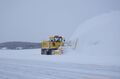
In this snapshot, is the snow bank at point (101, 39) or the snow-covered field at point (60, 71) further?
the snow bank at point (101, 39)

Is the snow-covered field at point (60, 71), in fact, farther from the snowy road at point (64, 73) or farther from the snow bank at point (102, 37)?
the snow bank at point (102, 37)

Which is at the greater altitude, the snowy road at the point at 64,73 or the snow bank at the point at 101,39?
the snow bank at the point at 101,39

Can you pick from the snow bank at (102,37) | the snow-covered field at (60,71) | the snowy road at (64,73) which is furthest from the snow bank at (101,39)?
the snowy road at (64,73)

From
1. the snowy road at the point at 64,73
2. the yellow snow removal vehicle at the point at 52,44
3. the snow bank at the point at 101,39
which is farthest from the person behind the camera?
the yellow snow removal vehicle at the point at 52,44

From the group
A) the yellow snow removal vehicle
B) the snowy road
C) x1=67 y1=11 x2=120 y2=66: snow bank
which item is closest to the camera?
the snowy road

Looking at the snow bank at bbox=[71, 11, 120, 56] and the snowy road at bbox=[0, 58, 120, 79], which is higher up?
the snow bank at bbox=[71, 11, 120, 56]

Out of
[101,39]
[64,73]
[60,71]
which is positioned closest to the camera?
[64,73]

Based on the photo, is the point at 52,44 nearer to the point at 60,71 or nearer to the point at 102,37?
the point at 102,37

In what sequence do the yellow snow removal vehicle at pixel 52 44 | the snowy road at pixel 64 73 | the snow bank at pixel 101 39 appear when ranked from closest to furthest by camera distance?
the snowy road at pixel 64 73, the snow bank at pixel 101 39, the yellow snow removal vehicle at pixel 52 44

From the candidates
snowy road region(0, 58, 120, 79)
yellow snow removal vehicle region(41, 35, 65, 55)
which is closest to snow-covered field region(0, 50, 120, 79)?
snowy road region(0, 58, 120, 79)

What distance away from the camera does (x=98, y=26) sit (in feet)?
105

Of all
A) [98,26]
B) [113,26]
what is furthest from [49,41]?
[113,26]

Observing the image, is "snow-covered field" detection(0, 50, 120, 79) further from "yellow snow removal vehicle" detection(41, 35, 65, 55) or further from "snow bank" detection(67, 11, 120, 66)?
"yellow snow removal vehicle" detection(41, 35, 65, 55)

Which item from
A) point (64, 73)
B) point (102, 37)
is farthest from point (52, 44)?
point (64, 73)
